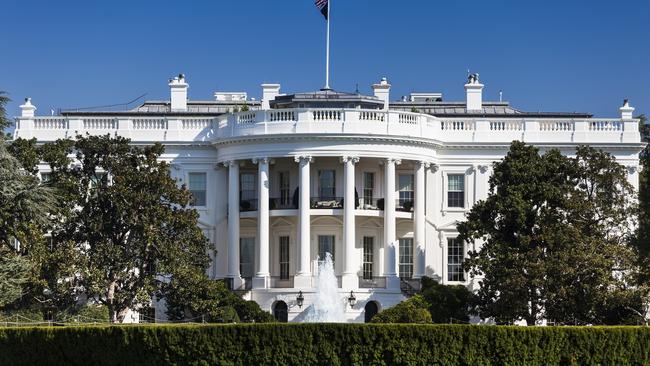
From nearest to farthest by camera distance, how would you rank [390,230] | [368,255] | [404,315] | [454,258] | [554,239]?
[554,239]
[404,315]
[390,230]
[368,255]
[454,258]

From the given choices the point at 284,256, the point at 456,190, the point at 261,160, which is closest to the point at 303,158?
the point at 261,160

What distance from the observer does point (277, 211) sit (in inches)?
2785

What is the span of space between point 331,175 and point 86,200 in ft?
42.5

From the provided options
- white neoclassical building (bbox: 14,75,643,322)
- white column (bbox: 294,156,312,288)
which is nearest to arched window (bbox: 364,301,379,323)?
white neoclassical building (bbox: 14,75,643,322)

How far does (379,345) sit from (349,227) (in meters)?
25.1

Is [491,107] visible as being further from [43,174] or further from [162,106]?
[43,174]

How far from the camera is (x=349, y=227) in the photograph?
2721 inches

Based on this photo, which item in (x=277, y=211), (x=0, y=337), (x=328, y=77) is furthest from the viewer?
(x=328, y=77)

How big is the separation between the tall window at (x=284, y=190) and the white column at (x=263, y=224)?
2060 mm

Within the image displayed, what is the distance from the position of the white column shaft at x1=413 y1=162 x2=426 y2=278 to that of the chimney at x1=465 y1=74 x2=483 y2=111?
28.0ft

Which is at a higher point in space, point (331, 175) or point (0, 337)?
point (331, 175)

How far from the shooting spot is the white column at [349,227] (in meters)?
68.7

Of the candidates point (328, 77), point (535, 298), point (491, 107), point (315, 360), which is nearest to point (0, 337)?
point (315, 360)

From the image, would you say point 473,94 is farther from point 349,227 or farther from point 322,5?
point 349,227
